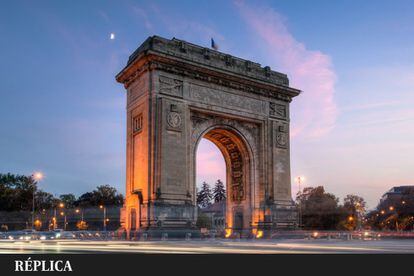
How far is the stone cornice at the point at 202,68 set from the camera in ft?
120

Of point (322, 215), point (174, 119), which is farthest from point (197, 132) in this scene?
point (322, 215)

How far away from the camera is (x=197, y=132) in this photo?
3906cm

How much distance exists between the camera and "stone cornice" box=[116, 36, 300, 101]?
36.6m

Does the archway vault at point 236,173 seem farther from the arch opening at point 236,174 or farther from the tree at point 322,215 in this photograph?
the tree at point 322,215

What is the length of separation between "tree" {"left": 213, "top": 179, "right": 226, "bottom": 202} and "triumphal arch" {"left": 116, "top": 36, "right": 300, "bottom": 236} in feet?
322

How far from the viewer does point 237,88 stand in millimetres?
41375

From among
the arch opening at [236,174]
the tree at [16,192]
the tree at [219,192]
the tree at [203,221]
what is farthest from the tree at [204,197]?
the arch opening at [236,174]

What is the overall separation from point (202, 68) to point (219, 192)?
107 m

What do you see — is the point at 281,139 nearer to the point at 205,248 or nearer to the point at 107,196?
the point at 205,248

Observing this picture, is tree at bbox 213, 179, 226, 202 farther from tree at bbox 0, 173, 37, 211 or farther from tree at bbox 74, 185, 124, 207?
tree at bbox 0, 173, 37, 211
